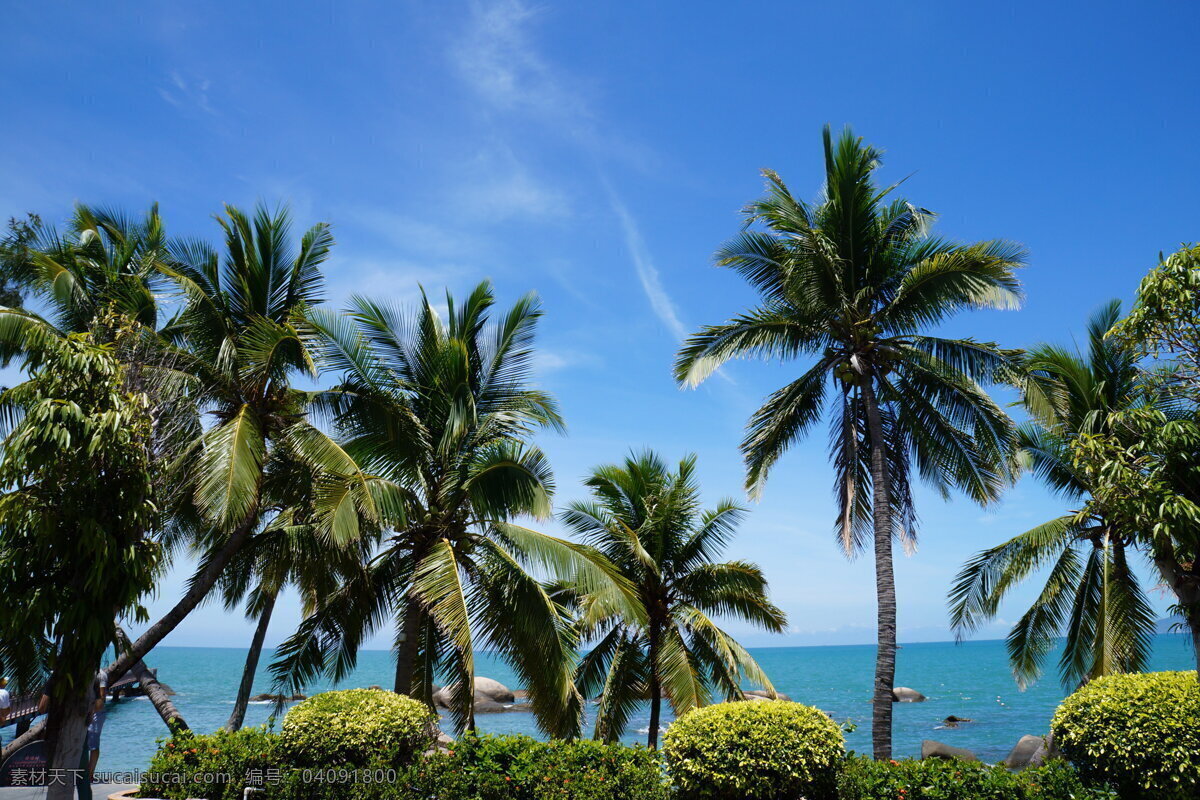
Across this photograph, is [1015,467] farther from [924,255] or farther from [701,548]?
[701,548]

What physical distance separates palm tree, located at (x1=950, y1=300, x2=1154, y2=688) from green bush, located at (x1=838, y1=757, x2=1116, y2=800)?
6462 mm

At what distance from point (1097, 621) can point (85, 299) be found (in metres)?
19.6

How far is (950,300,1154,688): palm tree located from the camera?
1502 cm

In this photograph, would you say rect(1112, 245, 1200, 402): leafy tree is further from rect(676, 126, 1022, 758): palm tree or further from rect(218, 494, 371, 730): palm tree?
rect(218, 494, 371, 730): palm tree

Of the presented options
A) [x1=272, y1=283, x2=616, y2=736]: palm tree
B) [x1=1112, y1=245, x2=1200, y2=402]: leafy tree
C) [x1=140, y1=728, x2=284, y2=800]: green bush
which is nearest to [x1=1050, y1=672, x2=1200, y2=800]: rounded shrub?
[x1=1112, y1=245, x2=1200, y2=402]: leafy tree

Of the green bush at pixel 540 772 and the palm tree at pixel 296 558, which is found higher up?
the palm tree at pixel 296 558

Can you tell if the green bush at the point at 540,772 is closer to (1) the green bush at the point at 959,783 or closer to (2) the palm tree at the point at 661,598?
(1) the green bush at the point at 959,783

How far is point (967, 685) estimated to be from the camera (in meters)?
72.4

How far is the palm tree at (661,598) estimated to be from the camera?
16422 millimetres

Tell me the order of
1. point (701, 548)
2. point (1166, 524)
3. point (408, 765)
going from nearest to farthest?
point (1166, 524), point (408, 765), point (701, 548)

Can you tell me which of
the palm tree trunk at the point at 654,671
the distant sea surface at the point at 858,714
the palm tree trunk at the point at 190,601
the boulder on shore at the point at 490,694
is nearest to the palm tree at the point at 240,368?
the palm tree trunk at the point at 190,601

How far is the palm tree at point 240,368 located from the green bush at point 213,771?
2220mm

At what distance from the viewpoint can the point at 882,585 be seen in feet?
41.6

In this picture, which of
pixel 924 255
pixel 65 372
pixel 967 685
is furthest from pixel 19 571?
pixel 967 685
